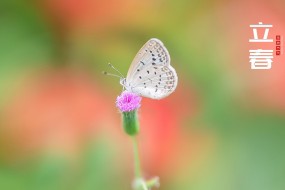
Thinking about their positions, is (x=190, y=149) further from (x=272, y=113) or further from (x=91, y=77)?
(x=91, y=77)

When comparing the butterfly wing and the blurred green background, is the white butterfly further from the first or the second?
the blurred green background

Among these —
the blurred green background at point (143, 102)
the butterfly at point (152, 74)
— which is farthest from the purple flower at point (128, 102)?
the blurred green background at point (143, 102)

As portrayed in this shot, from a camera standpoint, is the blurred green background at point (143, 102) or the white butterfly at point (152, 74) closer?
the white butterfly at point (152, 74)

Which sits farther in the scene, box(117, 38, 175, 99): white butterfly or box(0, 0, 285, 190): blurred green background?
box(0, 0, 285, 190): blurred green background

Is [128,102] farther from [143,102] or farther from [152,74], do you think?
[143,102]

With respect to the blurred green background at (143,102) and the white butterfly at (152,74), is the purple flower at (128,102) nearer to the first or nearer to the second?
the white butterfly at (152,74)

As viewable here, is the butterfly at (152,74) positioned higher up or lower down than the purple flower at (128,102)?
higher up

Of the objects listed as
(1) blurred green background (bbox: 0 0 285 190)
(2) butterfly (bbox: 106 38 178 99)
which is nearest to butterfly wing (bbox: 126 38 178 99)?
(2) butterfly (bbox: 106 38 178 99)
